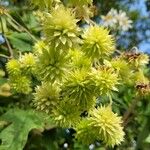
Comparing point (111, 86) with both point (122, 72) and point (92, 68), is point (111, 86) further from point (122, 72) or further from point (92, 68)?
point (122, 72)

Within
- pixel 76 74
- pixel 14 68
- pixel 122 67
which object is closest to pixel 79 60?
pixel 76 74

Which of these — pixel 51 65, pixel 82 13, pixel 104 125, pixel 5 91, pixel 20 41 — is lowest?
pixel 104 125

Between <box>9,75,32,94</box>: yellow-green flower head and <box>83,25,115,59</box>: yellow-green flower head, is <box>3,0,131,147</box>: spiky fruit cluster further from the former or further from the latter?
<box>9,75,32,94</box>: yellow-green flower head

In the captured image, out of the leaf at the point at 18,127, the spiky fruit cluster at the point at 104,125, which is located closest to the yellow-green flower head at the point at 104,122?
the spiky fruit cluster at the point at 104,125

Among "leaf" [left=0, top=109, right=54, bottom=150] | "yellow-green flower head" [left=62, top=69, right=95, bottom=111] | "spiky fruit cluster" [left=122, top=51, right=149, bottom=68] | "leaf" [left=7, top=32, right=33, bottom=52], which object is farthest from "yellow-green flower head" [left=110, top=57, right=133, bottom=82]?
"leaf" [left=7, top=32, right=33, bottom=52]

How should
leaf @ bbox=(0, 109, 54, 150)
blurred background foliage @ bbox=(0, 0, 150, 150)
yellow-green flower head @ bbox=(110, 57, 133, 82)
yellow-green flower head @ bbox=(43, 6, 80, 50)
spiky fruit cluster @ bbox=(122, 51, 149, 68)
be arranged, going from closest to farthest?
yellow-green flower head @ bbox=(43, 6, 80, 50) → yellow-green flower head @ bbox=(110, 57, 133, 82) → spiky fruit cluster @ bbox=(122, 51, 149, 68) → leaf @ bbox=(0, 109, 54, 150) → blurred background foliage @ bbox=(0, 0, 150, 150)

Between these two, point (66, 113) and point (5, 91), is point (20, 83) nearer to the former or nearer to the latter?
point (66, 113)

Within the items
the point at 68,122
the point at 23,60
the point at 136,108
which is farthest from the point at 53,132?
the point at 68,122
